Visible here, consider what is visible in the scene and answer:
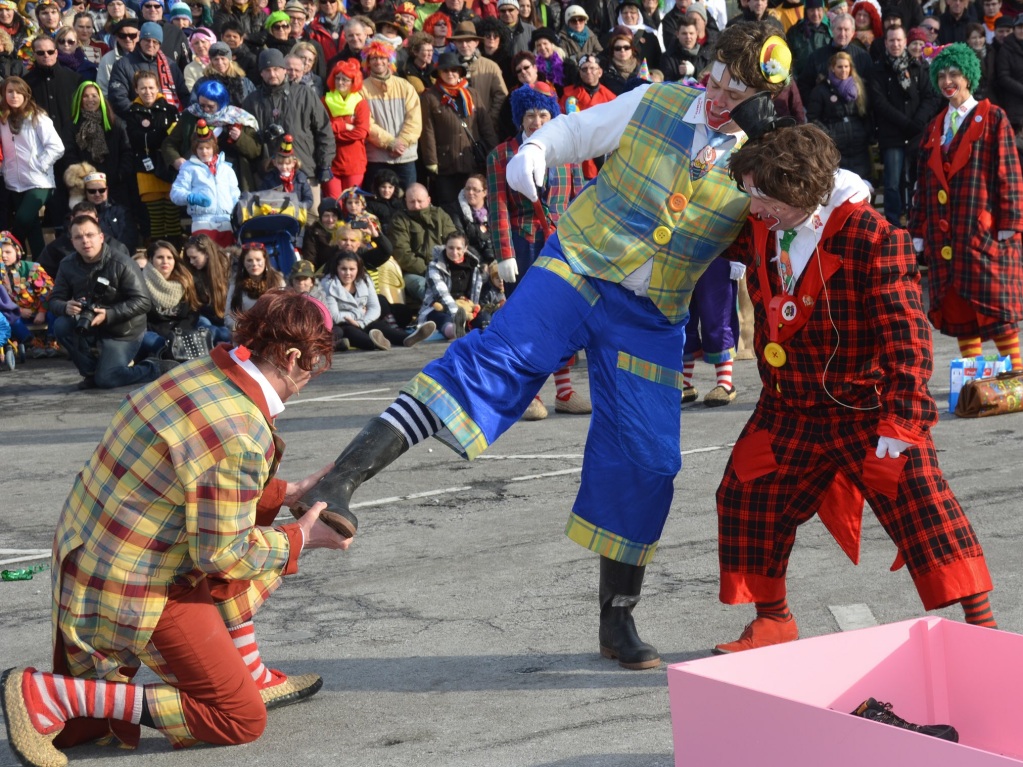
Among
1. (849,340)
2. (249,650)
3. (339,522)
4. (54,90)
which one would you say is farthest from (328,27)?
(339,522)

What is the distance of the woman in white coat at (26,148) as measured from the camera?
11.7m

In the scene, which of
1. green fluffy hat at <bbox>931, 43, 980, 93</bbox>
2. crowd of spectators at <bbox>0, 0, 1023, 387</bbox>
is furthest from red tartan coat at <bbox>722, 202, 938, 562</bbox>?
crowd of spectators at <bbox>0, 0, 1023, 387</bbox>

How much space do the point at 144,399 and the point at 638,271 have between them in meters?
1.44

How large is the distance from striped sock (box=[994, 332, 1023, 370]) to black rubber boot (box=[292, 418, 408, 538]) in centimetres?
535

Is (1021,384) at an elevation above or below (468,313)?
above

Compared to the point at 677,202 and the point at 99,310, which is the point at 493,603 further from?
the point at 99,310

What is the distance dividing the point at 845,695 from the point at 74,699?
1981mm

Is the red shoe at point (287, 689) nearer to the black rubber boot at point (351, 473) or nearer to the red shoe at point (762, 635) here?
the black rubber boot at point (351, 473)

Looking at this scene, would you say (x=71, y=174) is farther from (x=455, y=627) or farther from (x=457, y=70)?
(x=455, y=627)

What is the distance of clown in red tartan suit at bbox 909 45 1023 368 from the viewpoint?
26.0 feet

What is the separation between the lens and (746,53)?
4047mm

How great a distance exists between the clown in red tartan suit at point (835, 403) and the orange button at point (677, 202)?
206 millimetres

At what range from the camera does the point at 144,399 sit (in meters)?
3.81

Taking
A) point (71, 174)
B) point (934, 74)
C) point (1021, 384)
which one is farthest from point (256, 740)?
point (71, 174)
